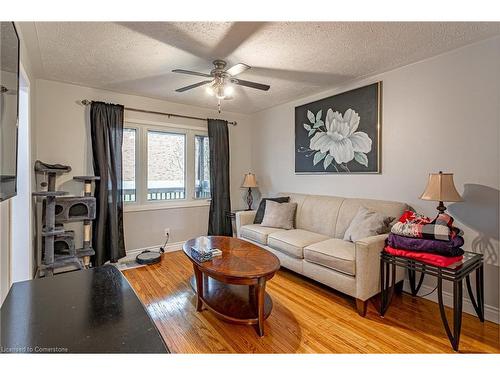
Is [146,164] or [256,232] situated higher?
[146,164]

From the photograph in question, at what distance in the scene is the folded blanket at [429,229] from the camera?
1.87 m

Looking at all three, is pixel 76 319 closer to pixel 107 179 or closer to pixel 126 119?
pixel 107 179

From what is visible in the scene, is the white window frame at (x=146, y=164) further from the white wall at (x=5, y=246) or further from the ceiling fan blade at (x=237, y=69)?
the white wall at (x=5, y=246)

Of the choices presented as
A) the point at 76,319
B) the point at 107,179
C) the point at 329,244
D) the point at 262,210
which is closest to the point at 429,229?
the point at 329,244

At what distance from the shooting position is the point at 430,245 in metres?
1.89

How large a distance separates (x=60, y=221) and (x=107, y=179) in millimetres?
704

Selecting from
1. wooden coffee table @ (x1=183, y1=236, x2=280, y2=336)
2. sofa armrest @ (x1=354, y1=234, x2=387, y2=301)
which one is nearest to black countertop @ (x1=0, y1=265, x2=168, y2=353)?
wooden coffee table @ (x1=183, y1=236, x2=280, y2=336)

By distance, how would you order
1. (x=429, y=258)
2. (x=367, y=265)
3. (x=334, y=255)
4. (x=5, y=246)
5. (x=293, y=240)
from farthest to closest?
(x=293, y=240) < (x=334, y=255) < (x=367, y=265) < (x=429, y=258) < (x=5, y=246)

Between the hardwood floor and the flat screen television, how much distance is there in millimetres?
1400

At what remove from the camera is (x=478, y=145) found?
208 cm

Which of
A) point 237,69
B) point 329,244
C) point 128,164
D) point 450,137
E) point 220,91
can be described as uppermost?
point 237,69

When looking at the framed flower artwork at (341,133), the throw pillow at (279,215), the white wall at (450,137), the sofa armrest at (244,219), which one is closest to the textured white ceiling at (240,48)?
the white wall at (450,137)

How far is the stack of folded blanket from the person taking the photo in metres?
1.83
